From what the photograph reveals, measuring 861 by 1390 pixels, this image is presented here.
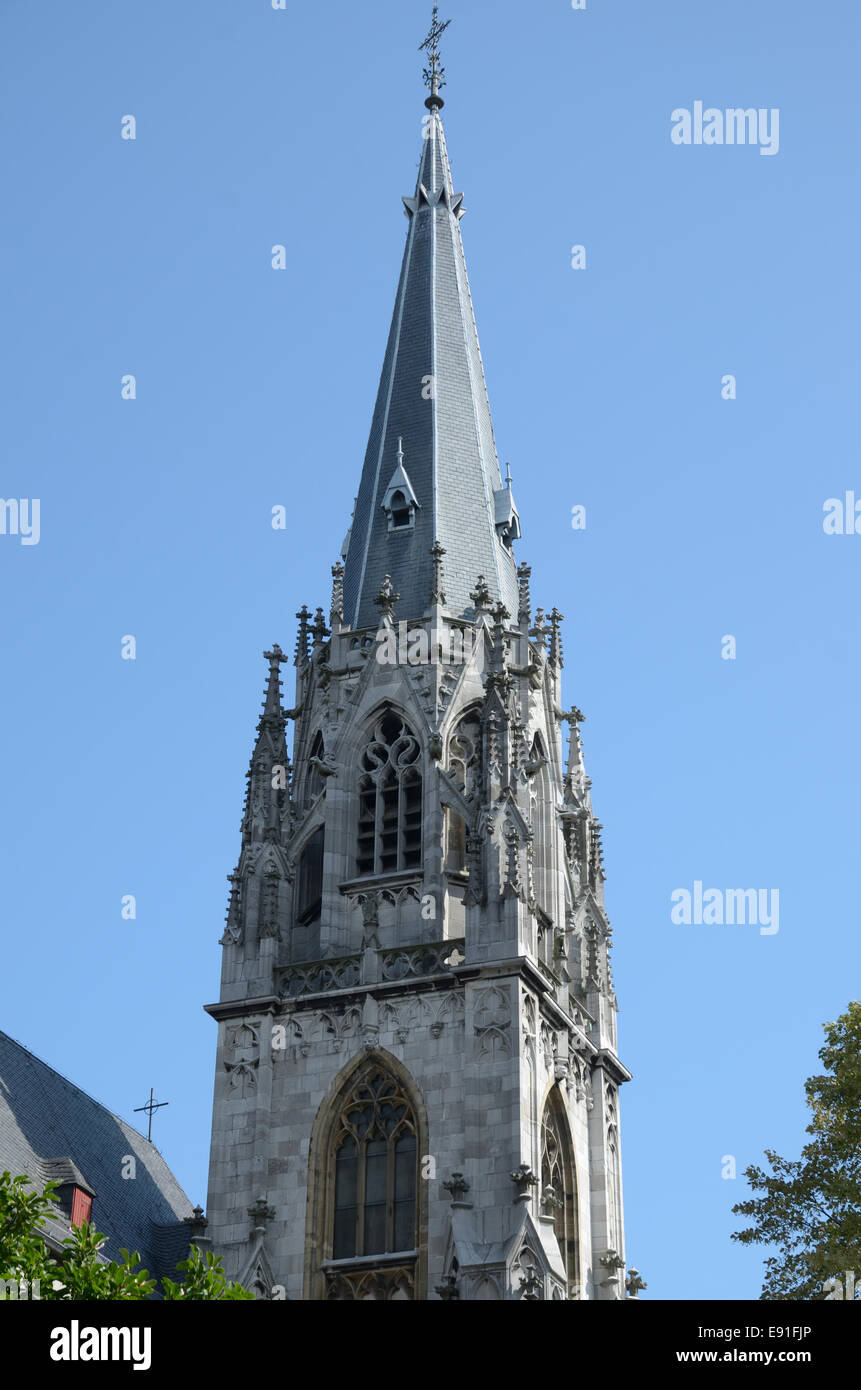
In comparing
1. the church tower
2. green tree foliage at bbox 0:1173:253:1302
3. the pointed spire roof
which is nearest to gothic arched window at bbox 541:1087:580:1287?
the church tower

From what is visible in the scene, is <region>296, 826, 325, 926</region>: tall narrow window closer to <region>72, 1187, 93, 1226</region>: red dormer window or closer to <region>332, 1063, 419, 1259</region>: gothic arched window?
<region>332, 1063, 419, 1259</region>: gothic arched window

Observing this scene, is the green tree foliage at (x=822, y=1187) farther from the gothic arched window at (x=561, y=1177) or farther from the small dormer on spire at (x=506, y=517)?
the small dormer on spire at (x=506, y=517)

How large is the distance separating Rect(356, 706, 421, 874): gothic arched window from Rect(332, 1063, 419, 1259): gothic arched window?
16.6 feet

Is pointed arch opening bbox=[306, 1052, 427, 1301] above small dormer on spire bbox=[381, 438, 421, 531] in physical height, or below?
below

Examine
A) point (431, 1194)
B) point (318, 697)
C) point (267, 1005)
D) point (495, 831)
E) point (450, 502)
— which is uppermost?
point (450, 502)

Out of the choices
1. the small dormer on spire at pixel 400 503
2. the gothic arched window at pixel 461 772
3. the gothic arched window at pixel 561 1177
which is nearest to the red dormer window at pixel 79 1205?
the gothic arched window at pixel 561 1177

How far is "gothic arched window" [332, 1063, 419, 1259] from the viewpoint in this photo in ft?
131

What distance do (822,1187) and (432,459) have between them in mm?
23143

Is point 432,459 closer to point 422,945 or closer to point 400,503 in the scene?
point 400,503

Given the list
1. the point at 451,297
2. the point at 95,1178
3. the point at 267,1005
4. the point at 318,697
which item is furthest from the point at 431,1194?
the point at 451,297

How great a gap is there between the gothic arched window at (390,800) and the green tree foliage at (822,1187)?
1314cm
